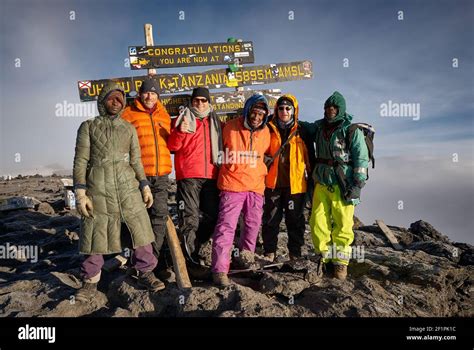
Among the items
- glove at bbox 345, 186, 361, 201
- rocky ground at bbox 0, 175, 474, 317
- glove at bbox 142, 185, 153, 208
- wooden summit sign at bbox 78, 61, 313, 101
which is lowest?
rocky ground at bbox 0, 175, 474, 317

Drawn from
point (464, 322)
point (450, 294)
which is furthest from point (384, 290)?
point (450, 294)

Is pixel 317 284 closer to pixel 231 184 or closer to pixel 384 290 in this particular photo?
pixel 384 290

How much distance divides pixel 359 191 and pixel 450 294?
2.43 meters

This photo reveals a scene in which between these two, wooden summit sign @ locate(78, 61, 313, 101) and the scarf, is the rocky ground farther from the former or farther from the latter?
wooden summit sign @ locate(78, 61, 313, 101)

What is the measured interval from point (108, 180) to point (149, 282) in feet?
5.38

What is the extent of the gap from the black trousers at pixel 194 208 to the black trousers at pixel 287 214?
1.11 meters

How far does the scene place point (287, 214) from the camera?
569cm

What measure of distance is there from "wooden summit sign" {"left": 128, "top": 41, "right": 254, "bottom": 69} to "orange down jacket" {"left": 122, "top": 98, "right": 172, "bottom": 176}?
2.29m

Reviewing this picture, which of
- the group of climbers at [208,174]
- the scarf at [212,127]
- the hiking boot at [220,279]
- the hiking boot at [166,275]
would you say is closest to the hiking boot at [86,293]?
the group of climbers at [208,174]

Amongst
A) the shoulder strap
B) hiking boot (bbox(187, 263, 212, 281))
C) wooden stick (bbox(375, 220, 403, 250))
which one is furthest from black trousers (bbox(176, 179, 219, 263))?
wooden stick (bbox(375, 220, 403, 250))

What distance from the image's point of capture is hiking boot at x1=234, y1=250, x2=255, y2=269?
511 cm

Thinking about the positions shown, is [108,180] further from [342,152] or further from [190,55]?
[190,55]

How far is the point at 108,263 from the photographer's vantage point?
223 inches

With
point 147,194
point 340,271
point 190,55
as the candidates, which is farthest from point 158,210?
point 190,55
